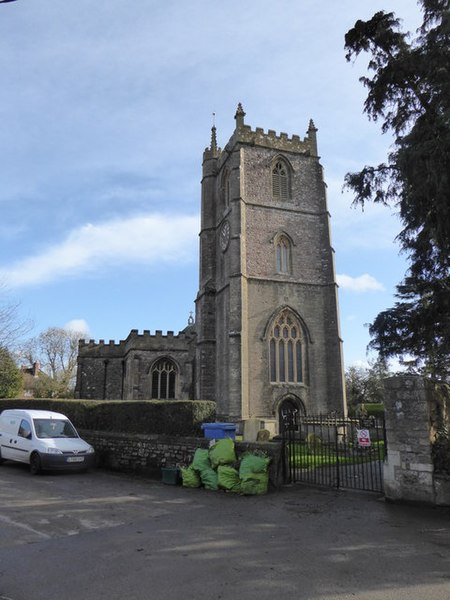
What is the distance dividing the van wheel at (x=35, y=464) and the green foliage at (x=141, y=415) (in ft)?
9.45

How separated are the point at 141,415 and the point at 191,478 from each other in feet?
12.5

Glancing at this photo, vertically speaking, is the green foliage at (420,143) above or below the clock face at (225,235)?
below

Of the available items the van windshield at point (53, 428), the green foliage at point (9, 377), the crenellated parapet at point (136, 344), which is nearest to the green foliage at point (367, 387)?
the crenellated parapet at point (136, 344)

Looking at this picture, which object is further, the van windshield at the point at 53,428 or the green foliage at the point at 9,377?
the green foliage at the point at 9,377

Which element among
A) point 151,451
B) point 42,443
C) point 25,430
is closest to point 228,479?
point 151,451

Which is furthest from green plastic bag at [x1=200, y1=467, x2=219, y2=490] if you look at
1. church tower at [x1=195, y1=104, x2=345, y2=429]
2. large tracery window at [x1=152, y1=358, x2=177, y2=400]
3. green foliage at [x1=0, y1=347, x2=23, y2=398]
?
large tracery window at [x1=152, y1=358, x2=177, y2=400]

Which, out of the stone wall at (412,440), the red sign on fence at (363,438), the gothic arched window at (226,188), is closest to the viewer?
the stone wall at (412,440)

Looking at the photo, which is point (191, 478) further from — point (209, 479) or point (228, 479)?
point (228, 479)

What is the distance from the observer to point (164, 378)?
3247cm

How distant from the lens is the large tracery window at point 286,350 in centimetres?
2578

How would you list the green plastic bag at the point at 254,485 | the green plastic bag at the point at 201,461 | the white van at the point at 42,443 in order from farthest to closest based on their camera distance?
1. the white van at the point at 42,443
2. the green plastic bag at the point at 201,461
3. the green plastic bag at the point at 254,485

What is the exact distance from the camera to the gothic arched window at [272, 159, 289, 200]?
29.0m

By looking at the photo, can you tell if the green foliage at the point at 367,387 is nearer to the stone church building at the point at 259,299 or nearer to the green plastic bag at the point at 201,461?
the stone church building at the point at 259,299

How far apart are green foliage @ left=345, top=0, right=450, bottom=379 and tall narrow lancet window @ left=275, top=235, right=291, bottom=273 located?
45.7ft
